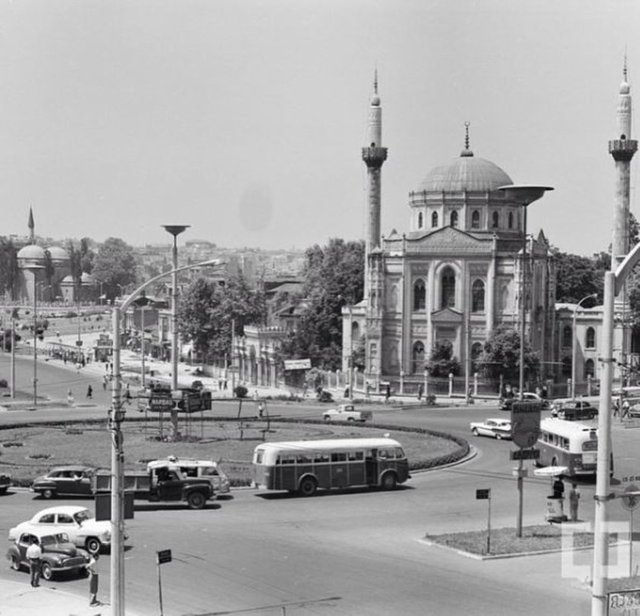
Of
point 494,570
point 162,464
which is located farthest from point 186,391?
point 494,570

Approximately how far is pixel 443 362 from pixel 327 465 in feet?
172

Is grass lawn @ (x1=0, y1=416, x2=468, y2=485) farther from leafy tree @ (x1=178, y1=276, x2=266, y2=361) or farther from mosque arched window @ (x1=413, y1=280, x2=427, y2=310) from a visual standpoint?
leafy tree @ (x1=178, y1=276, x2=266, y2=361)

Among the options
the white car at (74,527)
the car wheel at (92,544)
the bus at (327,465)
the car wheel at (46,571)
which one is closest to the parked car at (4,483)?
the bus at (327,465)

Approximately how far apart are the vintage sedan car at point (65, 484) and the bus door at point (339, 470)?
318 inches

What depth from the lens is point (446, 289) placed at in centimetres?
9481

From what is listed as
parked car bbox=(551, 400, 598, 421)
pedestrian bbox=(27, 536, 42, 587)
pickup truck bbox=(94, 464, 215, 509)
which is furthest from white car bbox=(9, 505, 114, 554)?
parked car bbox=(551, 400, 598, 421)

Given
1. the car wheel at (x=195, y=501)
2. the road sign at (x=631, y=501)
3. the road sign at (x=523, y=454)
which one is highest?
the road sign at (x=523, y=454)

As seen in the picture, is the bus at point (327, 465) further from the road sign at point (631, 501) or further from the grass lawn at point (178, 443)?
the road sign at point (631, 501)

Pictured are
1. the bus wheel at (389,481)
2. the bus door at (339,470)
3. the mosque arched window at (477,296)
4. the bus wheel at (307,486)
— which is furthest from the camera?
the mosque arched window at (477,296)

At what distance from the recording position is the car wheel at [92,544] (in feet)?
100

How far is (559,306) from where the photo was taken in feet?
347

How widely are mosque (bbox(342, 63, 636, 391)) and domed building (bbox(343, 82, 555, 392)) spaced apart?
0.08m

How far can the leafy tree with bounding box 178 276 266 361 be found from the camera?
120750 mm

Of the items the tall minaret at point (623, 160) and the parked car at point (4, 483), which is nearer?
the parked car at point (4, 483)
